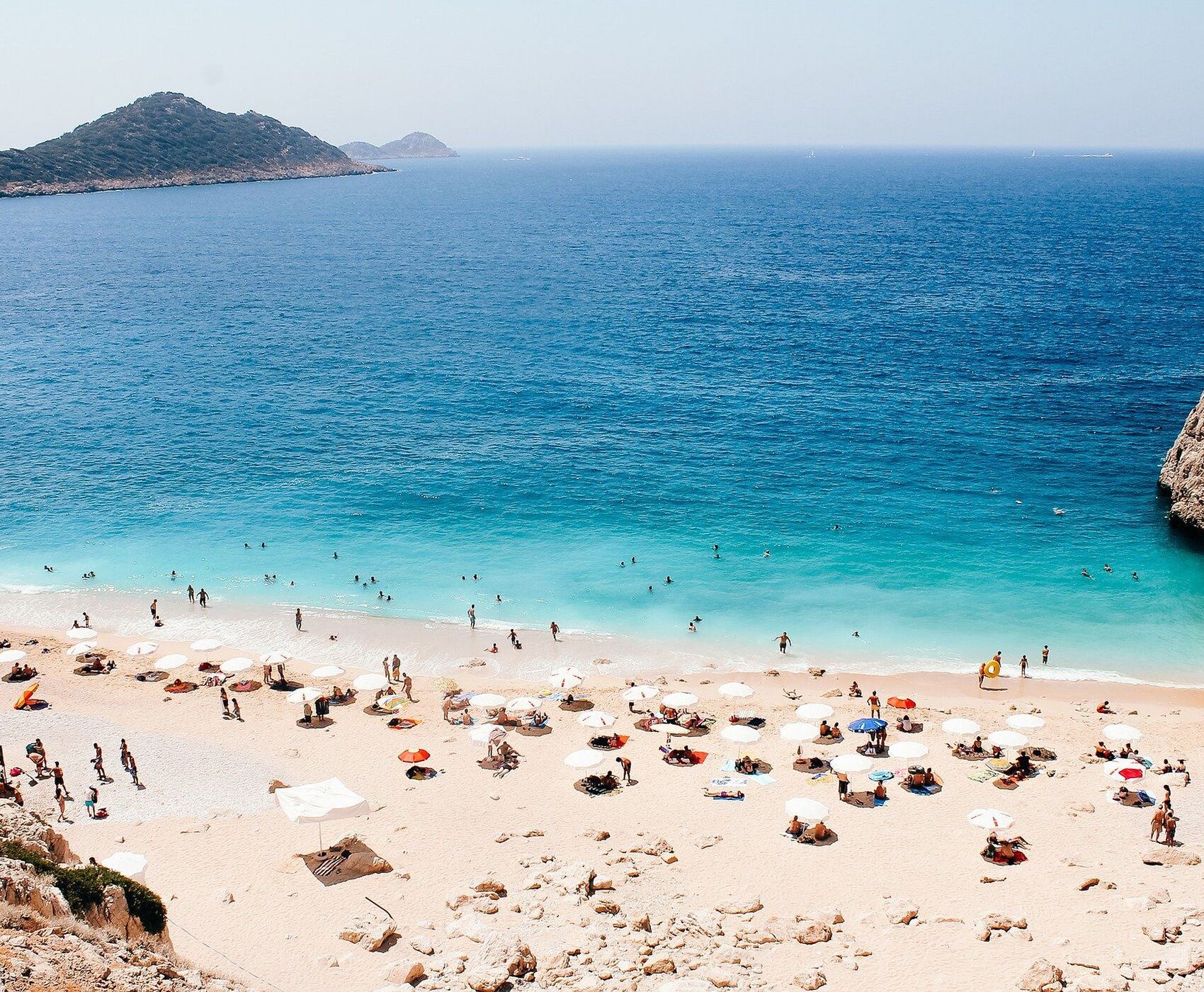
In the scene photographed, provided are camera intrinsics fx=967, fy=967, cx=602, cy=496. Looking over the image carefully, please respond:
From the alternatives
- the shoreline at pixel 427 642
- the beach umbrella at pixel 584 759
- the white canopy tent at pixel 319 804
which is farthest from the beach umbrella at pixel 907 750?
the white canopy tent at pixel 319 804

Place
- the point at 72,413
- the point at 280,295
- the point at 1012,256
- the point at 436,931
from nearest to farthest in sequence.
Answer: the point at 436,931
the point at 72,413
the point at 280,295
the point at 1012,256

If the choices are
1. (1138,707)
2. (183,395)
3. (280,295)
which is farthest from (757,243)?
(1138,707)

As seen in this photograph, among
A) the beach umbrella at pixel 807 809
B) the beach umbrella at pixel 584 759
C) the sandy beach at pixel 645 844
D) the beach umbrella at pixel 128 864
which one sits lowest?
the sandy beach at pixel 645 844

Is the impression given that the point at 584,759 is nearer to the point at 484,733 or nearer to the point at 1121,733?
the point at 484,733

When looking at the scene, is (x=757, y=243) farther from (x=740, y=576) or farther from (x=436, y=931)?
(x=436, y=931)

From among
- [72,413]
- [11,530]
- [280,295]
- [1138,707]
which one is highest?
[280,295]

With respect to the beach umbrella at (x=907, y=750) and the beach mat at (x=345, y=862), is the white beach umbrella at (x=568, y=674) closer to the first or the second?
the beach umbrella at (x=907, y=750)

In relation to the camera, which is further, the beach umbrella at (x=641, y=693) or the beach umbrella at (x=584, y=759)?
the beach umbrella at (x=641, y=693)

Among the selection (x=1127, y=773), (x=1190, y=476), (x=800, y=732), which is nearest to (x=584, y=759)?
(x=800, y=732)

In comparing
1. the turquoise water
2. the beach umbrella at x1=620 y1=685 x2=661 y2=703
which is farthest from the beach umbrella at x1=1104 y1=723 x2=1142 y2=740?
the beach umbrella at x1=620 y1=685 x2=661 y2=703
